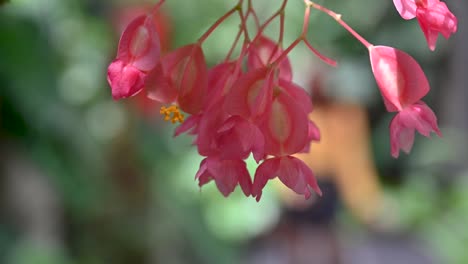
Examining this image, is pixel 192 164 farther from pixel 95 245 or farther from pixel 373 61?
pixel 373 61

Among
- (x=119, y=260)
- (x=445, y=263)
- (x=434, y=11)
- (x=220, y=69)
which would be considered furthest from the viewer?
(x=445, y=263)

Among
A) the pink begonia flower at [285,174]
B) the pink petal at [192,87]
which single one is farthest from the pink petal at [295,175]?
the pink petal at [192,87]

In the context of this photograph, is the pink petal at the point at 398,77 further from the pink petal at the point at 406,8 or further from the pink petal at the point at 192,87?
the pink petal at the point at 192,87

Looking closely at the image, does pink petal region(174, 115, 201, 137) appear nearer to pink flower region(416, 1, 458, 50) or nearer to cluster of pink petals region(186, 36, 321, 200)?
cluster of pink petals region(186, 36, 321, 200)

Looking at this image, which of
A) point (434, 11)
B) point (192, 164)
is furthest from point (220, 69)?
point (192, 164)

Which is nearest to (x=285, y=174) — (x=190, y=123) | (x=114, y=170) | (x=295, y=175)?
(x=295, y=175)

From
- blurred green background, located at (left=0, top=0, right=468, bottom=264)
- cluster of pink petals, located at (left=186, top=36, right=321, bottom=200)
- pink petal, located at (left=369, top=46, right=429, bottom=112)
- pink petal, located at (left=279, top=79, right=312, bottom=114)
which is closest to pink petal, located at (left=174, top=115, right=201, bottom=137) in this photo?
cluster of pink petals, located at (left=186, top=36, right=321, bottom=200)

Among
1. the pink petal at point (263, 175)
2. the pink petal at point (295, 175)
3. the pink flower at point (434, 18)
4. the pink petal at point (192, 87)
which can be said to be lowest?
the pink petal at point (295, 175)
